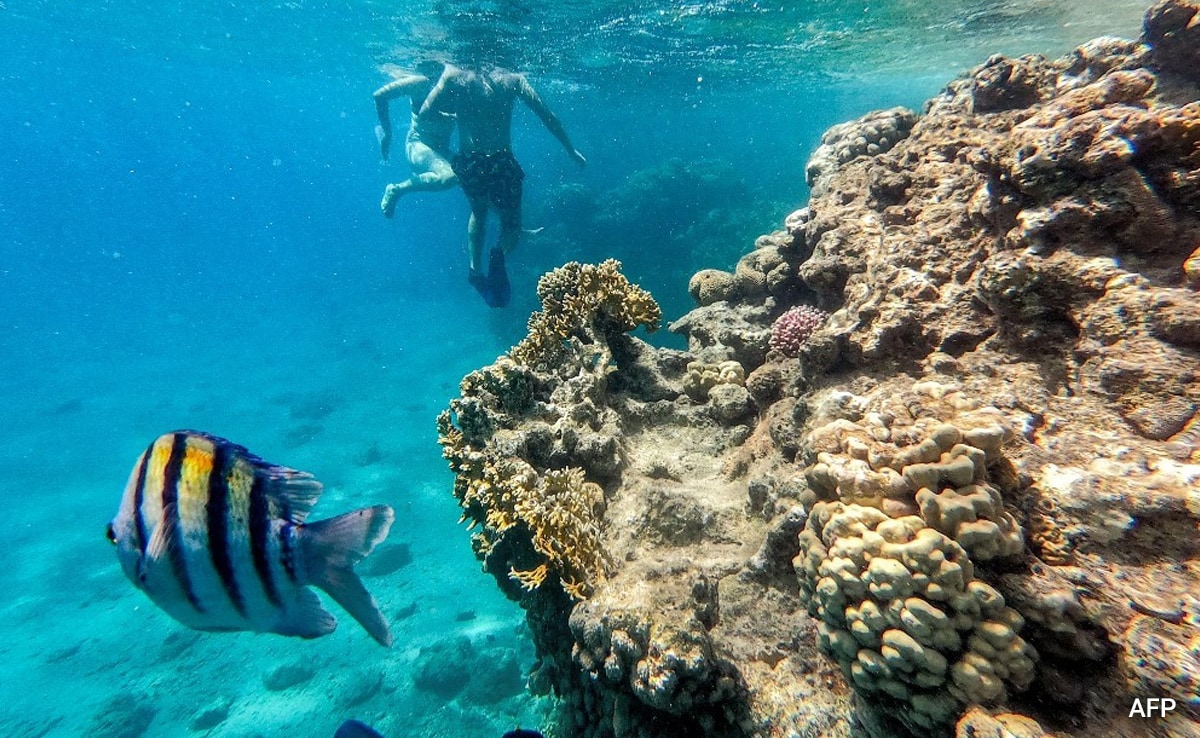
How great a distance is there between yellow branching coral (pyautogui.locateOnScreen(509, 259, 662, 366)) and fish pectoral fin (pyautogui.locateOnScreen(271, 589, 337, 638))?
11.1 feet

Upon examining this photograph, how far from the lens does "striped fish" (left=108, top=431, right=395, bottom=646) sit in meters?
1.51

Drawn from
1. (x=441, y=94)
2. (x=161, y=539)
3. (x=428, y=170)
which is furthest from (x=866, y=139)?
(x=428, y=170)

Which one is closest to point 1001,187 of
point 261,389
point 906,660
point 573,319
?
point 906,660

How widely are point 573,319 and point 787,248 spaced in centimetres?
276

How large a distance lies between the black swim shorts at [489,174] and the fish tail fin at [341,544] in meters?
11.9

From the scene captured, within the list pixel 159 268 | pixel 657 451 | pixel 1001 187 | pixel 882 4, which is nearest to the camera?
pixel 1001 187

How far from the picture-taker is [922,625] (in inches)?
79.9

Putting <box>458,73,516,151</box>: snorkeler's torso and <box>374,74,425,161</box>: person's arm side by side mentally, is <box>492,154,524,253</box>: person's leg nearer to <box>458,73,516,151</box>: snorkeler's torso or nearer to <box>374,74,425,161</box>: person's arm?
<box>458,73,516,151</box>: snorkeler's torso

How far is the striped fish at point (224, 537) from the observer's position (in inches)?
59.4

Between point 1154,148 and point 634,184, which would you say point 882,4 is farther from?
point 1154,148

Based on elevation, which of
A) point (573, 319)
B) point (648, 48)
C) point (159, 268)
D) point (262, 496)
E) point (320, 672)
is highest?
point (159, 268)

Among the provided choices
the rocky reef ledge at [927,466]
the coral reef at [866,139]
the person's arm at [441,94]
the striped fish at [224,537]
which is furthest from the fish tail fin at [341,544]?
the person's arm at [441,94]

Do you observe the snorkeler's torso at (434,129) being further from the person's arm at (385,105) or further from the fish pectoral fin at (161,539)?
the fish pectoral fin at (161,539)

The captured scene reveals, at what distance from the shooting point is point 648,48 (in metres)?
23.8
